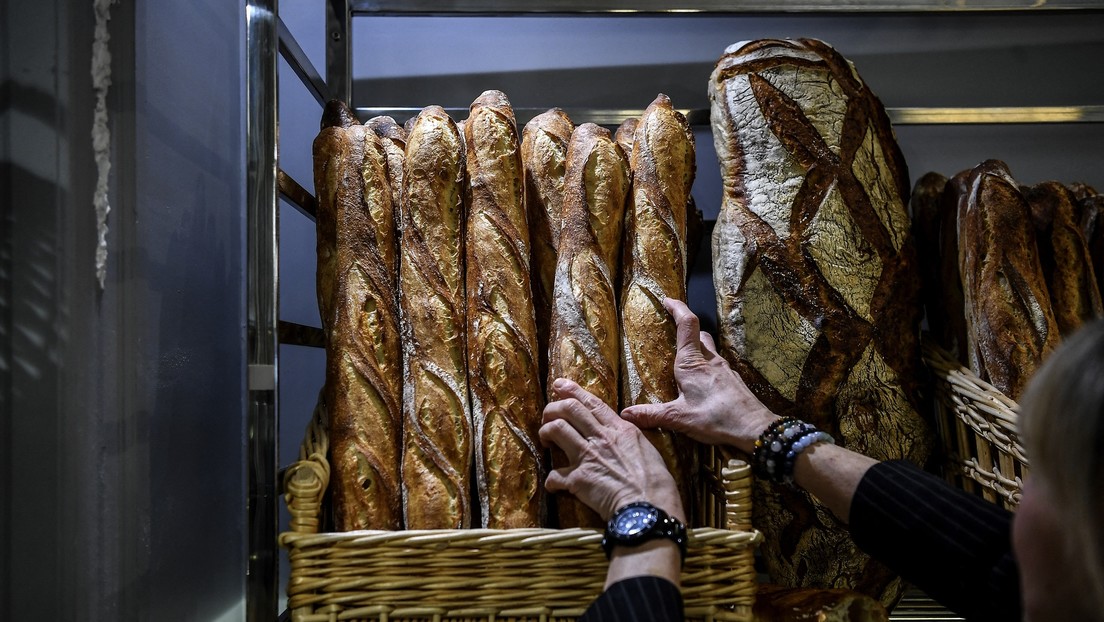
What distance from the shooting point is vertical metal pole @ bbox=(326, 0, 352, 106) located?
160 centimetres

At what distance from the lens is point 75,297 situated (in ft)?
2.78

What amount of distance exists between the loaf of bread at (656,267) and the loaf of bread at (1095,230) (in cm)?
84

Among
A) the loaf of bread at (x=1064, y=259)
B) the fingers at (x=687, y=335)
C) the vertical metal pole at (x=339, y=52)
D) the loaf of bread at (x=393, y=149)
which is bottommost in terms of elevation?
the fingers at (x=687, y=335)

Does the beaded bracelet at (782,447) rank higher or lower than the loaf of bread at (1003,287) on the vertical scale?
lower

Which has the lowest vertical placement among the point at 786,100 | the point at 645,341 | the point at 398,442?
the point at 398,442

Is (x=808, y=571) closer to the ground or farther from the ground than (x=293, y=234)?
closer to the ground

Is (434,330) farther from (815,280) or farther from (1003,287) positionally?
(1003,287)

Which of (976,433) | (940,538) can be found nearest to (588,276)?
(940,538)

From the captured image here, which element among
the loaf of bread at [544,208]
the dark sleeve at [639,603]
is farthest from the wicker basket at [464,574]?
the loaf of bread at [544,208]

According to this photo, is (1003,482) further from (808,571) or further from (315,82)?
(315,82)

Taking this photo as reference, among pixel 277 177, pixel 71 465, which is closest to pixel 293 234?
pixel 277 177

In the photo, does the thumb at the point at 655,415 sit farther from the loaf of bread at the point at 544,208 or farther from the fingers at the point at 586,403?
the loaf of bread at the point at 544,208

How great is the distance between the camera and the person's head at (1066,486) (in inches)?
20.6

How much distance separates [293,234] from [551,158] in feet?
2.29
